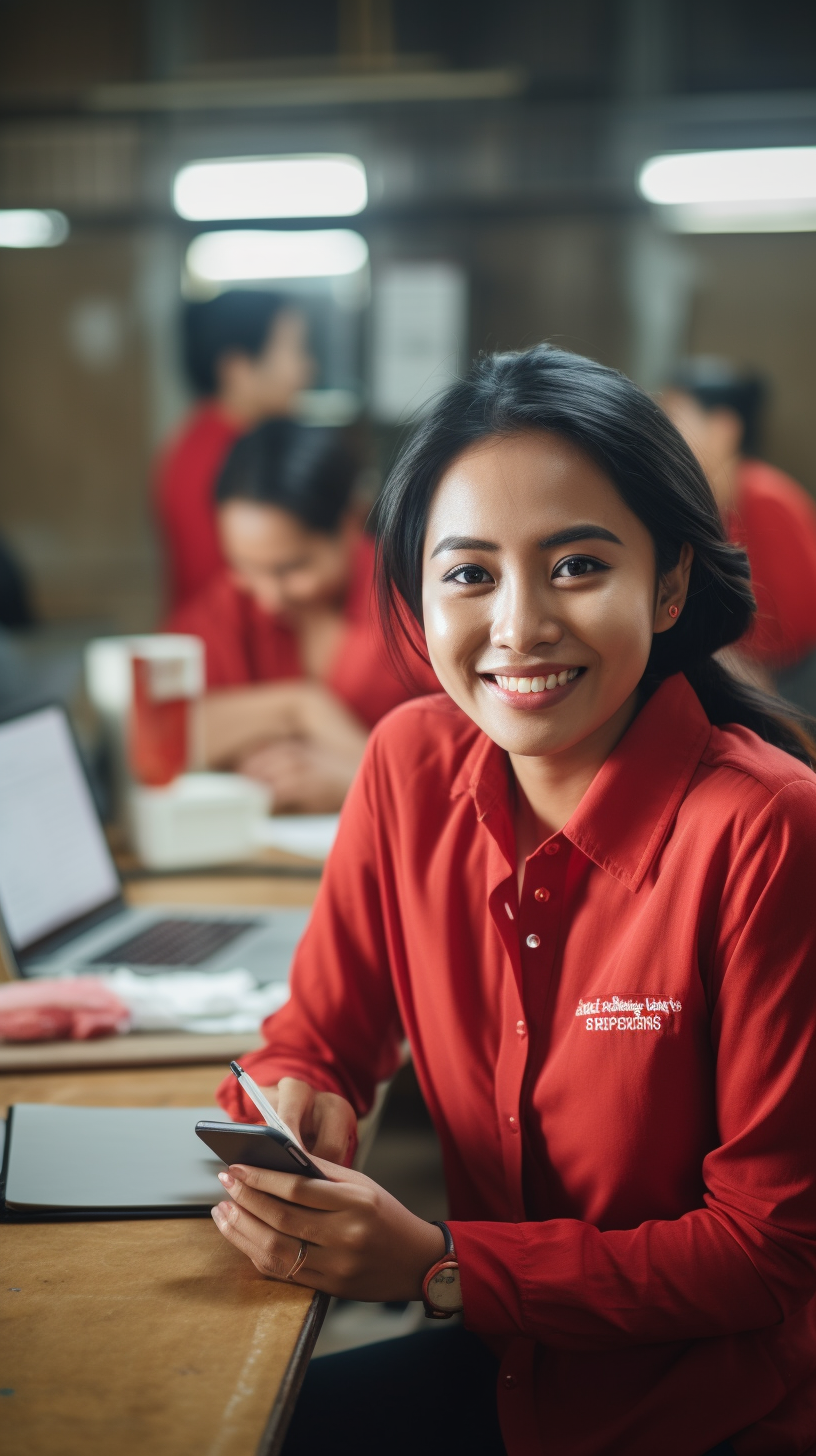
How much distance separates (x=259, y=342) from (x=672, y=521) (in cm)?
337

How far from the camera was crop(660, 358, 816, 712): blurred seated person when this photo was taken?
2.73 m

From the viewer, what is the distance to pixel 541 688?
1.01 metres

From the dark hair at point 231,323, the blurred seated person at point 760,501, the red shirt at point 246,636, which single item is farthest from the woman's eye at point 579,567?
the dark hair at point 231,323

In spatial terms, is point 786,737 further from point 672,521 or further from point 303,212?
point 303,212

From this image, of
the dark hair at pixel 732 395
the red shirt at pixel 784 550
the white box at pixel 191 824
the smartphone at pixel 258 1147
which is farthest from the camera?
the dark hair at pixel 732 395

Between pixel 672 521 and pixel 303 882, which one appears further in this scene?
pixel 303 882

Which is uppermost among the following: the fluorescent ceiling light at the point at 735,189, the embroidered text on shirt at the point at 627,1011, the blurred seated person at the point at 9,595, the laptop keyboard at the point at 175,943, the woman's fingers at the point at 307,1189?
the fluorescent ceiling light at the point at 735,189

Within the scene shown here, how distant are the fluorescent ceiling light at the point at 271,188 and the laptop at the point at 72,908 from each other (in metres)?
3.56

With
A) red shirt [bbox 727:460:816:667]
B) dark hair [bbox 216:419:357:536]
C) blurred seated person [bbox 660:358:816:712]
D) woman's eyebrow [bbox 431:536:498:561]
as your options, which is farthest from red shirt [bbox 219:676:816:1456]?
red shirt [bbox 727:460:816:667]

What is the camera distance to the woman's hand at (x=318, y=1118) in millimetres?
1049

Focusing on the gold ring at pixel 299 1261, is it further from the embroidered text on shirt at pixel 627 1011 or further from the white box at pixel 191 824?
the white box at pixel 191 824

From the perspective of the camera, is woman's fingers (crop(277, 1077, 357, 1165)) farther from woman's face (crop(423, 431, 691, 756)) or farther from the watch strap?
woman's face (crop(423, 431, 691, 756))

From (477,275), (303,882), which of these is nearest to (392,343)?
(477,275)

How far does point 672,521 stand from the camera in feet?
3.36
